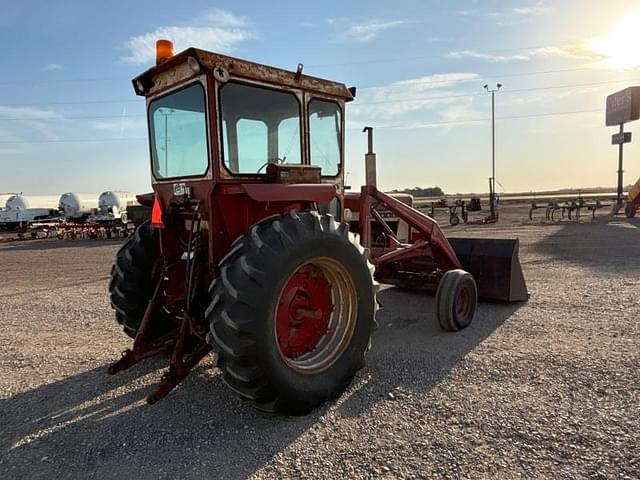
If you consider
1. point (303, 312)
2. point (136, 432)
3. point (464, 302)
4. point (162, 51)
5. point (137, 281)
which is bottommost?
point (136, 432)

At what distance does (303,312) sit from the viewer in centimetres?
363

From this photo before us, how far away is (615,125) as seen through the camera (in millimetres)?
32938

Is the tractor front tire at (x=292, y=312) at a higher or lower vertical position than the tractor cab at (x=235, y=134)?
lower

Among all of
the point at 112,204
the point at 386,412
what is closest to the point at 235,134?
the point at 386,412

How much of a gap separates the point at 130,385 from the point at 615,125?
126ft

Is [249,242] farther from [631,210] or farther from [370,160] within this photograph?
[631,210]

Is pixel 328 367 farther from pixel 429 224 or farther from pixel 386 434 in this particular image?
pixel 429 224

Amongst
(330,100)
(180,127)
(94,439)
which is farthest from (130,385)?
(330,100)

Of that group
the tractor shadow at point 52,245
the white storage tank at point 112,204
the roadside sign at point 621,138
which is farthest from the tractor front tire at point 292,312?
the roadside sign at point 621,138

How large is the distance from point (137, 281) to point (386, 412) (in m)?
2.66

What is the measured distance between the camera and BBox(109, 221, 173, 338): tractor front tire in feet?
14.3

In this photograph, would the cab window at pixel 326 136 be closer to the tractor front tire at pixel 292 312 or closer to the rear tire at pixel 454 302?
the tractor front tire at pixel 292 312

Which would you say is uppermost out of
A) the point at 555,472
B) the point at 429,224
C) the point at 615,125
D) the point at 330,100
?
the point at 615,125

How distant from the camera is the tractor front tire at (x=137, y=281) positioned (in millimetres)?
4348
